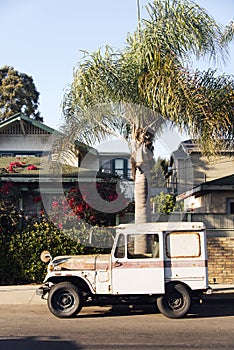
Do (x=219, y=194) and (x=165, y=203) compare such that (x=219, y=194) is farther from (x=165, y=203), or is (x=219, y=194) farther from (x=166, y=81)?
(x=166, y=81)

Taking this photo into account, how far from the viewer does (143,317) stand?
11.6 meters

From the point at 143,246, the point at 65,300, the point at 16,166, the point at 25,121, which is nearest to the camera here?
the point at 65,300

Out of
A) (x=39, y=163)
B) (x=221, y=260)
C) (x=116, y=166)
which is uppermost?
(x=116, y=166)

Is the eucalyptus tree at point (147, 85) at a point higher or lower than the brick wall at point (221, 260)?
higher

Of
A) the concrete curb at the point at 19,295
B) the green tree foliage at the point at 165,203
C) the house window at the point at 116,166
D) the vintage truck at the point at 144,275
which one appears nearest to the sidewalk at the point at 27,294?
the concrete curb at the point at 19,295

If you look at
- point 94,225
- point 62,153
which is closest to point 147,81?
point 62,153

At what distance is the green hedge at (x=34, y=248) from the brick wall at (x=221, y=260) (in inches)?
128

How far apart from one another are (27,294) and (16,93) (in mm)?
33898

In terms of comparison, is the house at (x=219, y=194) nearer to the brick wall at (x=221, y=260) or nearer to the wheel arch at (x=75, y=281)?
the brick wall at (x=221, y=260)

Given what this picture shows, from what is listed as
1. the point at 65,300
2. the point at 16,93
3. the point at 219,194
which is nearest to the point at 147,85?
the point at 65,300

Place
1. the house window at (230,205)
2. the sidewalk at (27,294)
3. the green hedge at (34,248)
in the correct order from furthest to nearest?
1. the house window at (230,205)
2. the green hedge at (34,248)
3. the sidewalk at (27,294)

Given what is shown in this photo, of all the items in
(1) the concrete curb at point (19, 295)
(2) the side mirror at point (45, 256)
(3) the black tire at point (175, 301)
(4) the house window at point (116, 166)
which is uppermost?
(4) the house window at point (116, 166)

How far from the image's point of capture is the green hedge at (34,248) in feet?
54.7

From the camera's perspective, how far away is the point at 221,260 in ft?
54.5
